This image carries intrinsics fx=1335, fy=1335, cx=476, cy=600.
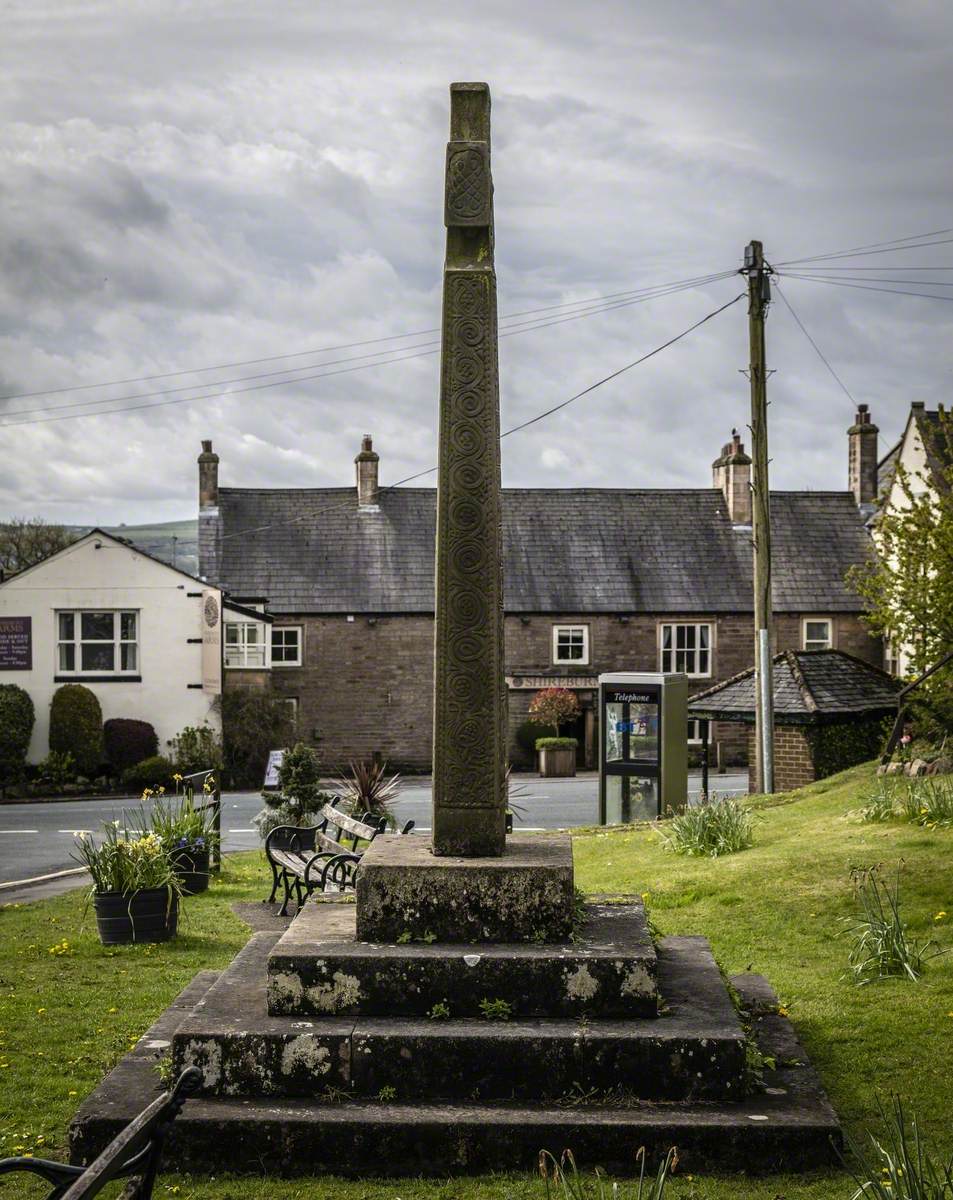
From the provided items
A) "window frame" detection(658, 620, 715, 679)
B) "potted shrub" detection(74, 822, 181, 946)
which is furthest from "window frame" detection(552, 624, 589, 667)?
"potted shrub" detection(74, 822, 181, 946)

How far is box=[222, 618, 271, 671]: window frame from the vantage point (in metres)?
36.8

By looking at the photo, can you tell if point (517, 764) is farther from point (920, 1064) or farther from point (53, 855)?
point (920, 1064)

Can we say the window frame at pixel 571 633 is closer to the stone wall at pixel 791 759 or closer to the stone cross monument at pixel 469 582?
the stone wall at pixel 791 759

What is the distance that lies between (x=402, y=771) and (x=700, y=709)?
706 inches

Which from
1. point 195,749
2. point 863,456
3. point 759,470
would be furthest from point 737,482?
point 759,470

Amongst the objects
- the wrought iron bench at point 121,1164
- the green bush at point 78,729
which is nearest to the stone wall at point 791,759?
the green bush at point 78,729

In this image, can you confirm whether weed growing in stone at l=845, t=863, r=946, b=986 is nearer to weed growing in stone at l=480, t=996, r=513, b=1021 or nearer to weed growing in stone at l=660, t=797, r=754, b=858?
weed growing in stone at l=480, t=996, r=513, b=1021

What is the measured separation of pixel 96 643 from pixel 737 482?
67.1ft

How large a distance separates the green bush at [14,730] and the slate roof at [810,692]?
1779cm

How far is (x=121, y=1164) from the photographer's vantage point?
11.1ft

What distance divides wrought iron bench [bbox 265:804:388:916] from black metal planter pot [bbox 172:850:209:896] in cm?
79

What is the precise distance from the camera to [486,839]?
7.04m

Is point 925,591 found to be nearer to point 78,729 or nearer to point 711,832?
point 711,832

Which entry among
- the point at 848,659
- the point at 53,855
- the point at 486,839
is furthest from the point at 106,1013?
the point at 848,659
